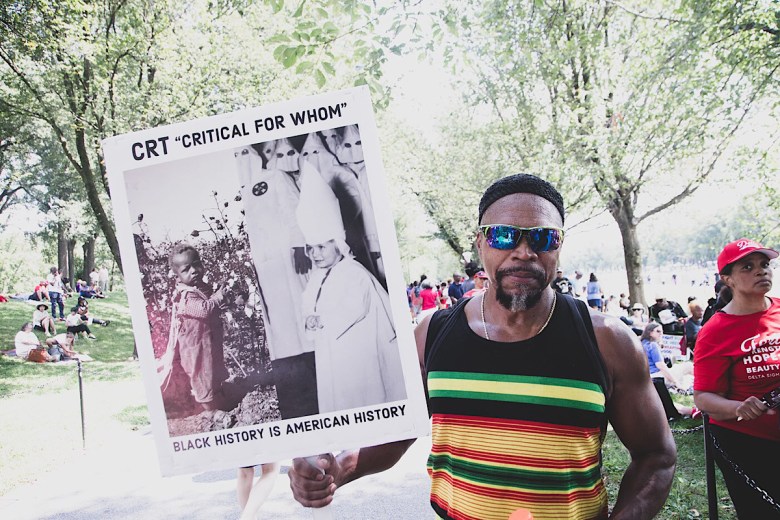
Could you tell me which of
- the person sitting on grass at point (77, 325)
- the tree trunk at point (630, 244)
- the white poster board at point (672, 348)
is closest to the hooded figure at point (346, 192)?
the white poster board at point (672, 348)

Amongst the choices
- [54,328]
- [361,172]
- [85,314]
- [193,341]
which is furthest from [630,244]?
[54,328]

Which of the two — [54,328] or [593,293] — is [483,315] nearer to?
[593,293]

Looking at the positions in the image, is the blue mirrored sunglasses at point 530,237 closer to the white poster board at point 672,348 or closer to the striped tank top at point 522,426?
the striped tank top at point 522,426

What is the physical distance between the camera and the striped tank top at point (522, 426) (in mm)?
1832

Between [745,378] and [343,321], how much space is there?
2.86 meters

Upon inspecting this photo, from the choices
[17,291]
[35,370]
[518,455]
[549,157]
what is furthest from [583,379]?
[17,291]

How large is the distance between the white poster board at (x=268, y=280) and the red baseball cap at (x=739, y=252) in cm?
294

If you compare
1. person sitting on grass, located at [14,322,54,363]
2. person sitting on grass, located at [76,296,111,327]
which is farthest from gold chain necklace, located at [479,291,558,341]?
person sitting on grass, located at [76,296,111,327]

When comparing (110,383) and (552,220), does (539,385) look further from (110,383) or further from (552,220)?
(110,383)

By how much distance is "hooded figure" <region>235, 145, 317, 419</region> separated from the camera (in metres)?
1.52

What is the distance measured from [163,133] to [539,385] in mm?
1412

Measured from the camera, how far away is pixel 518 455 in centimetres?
186

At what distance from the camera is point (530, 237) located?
1.95 meters

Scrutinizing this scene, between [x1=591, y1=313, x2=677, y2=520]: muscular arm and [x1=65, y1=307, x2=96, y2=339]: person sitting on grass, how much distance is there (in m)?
20.9
